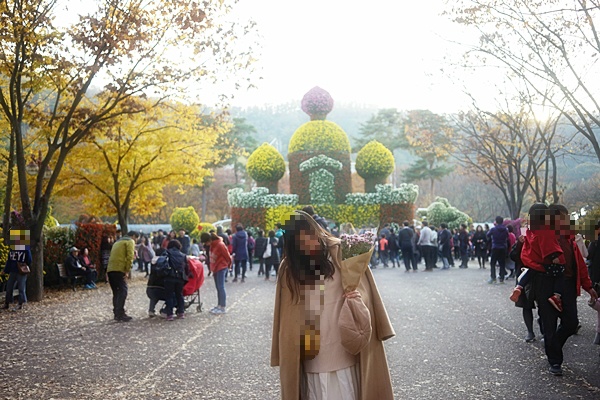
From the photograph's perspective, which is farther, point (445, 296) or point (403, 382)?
point (445, 296)

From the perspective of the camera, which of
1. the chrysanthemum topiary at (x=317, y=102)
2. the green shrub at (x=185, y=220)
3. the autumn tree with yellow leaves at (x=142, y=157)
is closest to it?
the autumn tree with yellow leaves at (x=142, y=157)

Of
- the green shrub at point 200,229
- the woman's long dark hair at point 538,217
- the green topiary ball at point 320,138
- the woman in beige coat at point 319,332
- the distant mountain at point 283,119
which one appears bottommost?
the woman in beige coat at point 319,332

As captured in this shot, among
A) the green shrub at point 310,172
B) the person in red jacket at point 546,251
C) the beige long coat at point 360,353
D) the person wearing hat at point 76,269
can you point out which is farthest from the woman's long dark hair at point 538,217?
the green shrub at point 310,172

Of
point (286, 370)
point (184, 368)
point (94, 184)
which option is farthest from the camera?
point (94, 184)

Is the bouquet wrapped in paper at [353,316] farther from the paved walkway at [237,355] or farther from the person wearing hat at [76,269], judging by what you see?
the person wearing hat at [76,269]

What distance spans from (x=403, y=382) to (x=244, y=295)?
10.2 m

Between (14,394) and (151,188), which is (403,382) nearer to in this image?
(14,394)

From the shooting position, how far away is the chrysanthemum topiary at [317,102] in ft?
133

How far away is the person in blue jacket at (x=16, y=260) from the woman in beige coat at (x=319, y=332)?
39.5 ft

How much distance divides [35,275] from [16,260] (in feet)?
7.10

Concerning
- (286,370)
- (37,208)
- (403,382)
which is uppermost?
(37,208)

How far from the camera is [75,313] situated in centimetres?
1369

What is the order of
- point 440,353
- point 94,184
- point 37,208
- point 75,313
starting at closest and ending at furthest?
point 440,353 → point 75,313 → point 37,208 → point 94,184

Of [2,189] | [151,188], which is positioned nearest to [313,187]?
[151,188]
